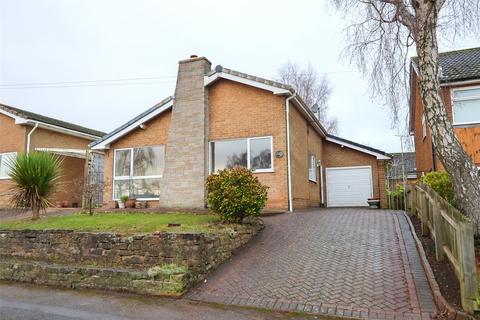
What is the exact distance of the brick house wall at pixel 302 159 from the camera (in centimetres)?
1450

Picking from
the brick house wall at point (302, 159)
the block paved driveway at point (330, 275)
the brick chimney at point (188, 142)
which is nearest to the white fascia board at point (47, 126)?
the brick chimney at point (188, 142)

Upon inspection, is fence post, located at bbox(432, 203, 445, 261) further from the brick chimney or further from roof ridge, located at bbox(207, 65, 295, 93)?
the brick chimney

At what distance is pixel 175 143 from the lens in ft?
48.7

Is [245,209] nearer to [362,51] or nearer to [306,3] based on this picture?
[362,51]

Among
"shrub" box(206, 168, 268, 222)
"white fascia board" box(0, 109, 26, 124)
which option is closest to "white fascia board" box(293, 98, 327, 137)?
"shrub" box(206, 168, 268, 222)

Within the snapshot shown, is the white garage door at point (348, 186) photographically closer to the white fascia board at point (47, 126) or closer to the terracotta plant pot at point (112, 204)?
the terracotta plant pot at point (112, 204)

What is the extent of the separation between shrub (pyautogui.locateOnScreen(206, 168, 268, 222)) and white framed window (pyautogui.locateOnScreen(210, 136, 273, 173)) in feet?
13.6

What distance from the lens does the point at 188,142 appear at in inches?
578

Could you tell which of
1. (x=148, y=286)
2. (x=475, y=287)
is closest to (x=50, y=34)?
(x=148, y=286)

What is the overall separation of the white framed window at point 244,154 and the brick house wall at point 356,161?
22.7ft

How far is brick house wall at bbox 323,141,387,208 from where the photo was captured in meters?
18.7

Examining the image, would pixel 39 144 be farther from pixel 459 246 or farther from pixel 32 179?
pixel 459 246

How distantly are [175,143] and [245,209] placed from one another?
6.35 m

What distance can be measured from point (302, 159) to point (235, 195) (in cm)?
719
